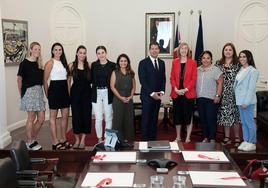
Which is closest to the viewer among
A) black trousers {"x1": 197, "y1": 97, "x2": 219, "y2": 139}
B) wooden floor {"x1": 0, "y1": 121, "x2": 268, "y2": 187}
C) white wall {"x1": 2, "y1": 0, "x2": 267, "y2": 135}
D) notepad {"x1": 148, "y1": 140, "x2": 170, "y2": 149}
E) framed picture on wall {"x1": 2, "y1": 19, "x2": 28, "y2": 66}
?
notepad {"x1": 148, "y1": 140, "x2": 170, "y2": 149}

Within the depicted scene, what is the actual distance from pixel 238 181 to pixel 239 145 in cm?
267

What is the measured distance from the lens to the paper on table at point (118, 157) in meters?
2.48

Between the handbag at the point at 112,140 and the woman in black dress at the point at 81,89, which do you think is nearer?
the handbag at the point at 112,140

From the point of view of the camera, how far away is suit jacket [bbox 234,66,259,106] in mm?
4195

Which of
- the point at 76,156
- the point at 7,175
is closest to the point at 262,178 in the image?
the point at 7,175

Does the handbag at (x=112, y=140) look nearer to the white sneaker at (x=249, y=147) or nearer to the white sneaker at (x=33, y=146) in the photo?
the white sneaker at (x=33, y=146)

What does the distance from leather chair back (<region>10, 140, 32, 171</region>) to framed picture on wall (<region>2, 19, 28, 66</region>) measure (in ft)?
11.0

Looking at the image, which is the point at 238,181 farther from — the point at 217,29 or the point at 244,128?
the point at 217,29

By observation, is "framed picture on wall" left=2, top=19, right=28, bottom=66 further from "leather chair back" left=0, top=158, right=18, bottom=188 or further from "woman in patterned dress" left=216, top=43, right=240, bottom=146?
"leather chair back" left=0, top=158, right=18, bottom=188

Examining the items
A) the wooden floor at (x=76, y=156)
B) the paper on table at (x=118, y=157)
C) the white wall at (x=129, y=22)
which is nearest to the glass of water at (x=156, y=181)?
the paper on table at (x=118, y=157)

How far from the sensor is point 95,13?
22.7 ft

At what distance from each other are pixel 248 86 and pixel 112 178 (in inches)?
107

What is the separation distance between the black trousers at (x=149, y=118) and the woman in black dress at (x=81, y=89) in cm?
76

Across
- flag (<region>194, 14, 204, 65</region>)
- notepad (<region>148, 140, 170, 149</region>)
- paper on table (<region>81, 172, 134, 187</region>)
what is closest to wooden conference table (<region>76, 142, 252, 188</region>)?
paper on table (<region>81, 172, 134, 187</region>)
